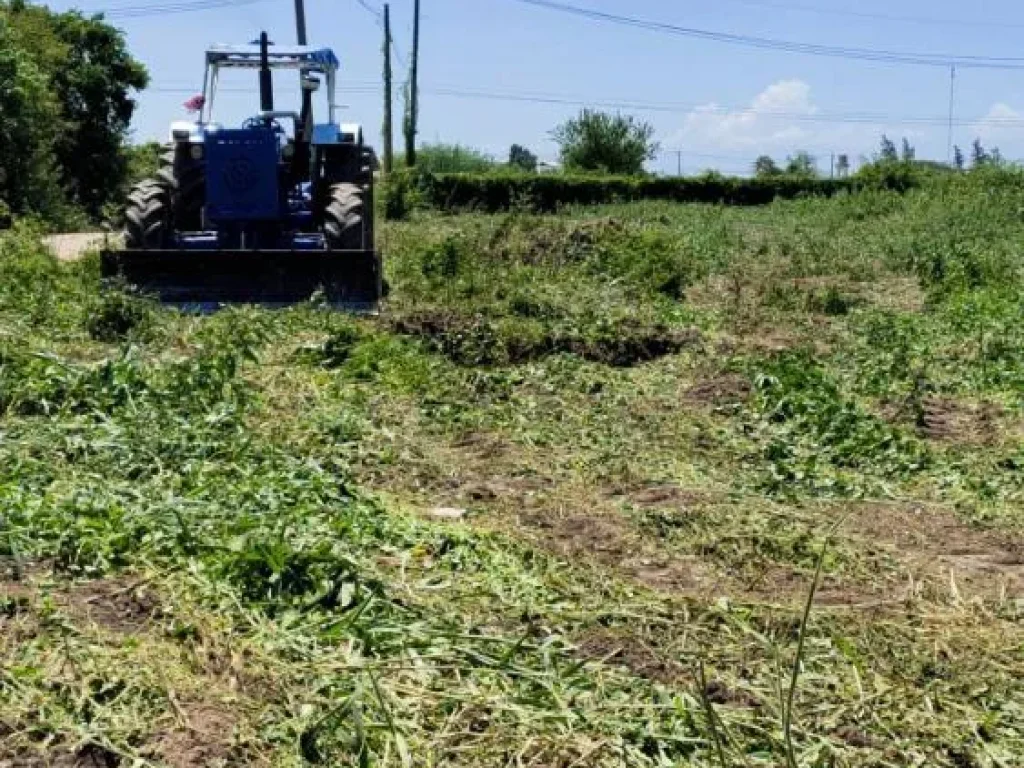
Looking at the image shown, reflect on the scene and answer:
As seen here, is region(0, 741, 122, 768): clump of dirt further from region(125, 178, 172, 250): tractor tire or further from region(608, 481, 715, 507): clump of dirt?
region(125, 178, 172, 250): tractor tire

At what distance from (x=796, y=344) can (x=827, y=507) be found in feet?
15.7

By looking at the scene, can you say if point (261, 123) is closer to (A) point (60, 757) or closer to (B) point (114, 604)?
(B) point (114, 604)

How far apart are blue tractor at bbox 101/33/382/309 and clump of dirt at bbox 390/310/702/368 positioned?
1049 mm

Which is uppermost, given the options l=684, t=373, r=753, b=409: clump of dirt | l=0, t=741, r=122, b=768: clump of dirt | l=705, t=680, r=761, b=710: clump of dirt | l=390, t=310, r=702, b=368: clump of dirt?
l=390, t=310, r=702, b=368: clump of dirt

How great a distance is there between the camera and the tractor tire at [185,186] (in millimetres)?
12852

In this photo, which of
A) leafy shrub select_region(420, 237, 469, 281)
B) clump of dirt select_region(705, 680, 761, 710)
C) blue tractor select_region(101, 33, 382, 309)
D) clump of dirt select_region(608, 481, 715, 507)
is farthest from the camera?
leafy shrub select_region(420, 237, 469, 281)

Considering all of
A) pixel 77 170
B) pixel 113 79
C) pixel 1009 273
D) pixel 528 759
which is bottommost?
pixel 528 759

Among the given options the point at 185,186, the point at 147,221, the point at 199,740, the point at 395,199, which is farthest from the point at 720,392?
the point at 395,199

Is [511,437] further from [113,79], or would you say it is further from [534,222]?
[113,79]

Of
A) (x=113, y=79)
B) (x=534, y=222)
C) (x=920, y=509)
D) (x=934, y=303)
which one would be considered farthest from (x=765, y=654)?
(x=113, y=79)

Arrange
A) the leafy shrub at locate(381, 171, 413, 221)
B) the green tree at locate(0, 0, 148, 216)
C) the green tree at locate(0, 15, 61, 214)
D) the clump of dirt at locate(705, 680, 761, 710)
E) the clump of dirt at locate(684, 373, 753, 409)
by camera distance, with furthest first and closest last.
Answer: the green tree at locate(0, 0, 148, 216)
the leafy shrub at locate(381, 171, 413, 221)
the green tree at locate(0, 15, 61, 214)
the clump of dirt at locate(684, 373, 753, 409)
the clump of dirt at locate(705, 680, 761, 710)

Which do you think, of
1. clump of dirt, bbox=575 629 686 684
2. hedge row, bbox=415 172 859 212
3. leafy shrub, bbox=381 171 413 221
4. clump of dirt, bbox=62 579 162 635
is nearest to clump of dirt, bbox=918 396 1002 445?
clump of dirt, bbox=575 629 686 684

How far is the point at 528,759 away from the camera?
3383 millimetres

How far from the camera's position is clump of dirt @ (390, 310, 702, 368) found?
378 inches
